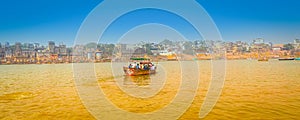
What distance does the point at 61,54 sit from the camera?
409 ft

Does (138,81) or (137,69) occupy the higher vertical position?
(137,69)

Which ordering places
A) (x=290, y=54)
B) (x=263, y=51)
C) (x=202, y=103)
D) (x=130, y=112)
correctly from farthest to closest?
(x=263, y=51) < (x=290, y=54) < (x=202, y=103) < (x=130, y=112)

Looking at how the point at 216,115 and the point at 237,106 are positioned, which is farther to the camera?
the point at 237,106

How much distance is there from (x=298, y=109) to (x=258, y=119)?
264 centimetres

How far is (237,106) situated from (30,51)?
138909mm

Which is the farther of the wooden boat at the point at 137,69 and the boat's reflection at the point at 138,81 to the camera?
the wooden boat at the point at 137,69

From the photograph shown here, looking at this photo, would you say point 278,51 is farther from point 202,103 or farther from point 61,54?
point 202,103

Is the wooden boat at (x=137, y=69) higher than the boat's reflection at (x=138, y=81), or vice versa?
the wooden boat at (x=137, y=69)

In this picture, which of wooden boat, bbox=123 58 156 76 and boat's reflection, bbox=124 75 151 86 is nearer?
boat's reflection, bbox=124 75 151 86

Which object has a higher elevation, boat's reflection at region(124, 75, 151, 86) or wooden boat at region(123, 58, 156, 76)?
wooden boat at region(123, 58, 156, 76)

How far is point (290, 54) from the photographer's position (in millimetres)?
144375

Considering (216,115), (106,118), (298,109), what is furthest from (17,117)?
(298,109)

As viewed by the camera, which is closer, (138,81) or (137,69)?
(138,81)

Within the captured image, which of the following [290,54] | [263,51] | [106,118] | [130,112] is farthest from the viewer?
[263,51]
